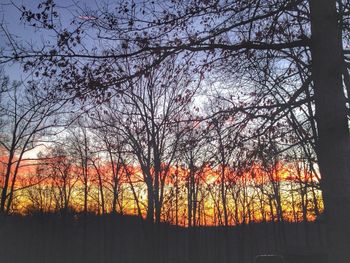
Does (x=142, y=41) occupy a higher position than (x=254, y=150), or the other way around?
(x=142, y=41)

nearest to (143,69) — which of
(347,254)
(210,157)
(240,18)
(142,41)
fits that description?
(142,41)

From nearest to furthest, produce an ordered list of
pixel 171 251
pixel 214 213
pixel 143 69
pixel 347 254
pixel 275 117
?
1. pixel 347 254
2. pixel 143 69
3. pixel 275 117
4. pixel 214 213
5. pixel 171 251

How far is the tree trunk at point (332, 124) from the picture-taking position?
530cm

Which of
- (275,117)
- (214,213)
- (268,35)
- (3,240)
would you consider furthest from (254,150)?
(214,213)

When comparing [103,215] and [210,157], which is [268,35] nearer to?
[210,157]

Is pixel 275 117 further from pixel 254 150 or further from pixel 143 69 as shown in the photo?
pixel 143 69

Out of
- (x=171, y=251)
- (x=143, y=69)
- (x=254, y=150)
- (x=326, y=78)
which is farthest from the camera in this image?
(x=171, y=251)

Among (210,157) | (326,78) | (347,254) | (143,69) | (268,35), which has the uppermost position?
(268,35)

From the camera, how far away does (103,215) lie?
2120 inches

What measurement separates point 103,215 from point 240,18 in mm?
50725

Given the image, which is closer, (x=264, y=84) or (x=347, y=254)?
(x=347, y=254)

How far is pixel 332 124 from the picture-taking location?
5398mm

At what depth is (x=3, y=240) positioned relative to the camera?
170 ft

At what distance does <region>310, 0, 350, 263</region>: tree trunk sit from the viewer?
17.4 ft
